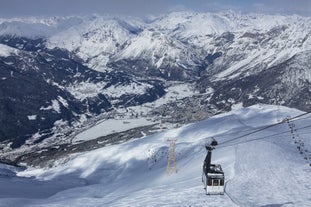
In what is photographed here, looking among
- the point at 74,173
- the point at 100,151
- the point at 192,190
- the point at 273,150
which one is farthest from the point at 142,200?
the point at 100,151

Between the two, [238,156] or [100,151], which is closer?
[238,156]

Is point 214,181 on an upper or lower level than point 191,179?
lower

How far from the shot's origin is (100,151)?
589 ft

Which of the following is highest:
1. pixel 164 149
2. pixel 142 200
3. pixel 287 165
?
pixel 164 149

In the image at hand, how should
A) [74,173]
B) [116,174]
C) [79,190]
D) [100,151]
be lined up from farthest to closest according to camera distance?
[100,151] → [74,173] → [116,174] → [79,190]

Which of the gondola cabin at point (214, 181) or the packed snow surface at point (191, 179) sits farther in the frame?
the packed snow surface at point (191, 179)

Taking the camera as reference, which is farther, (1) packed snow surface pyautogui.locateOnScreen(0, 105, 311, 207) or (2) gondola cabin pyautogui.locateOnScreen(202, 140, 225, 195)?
(1) packed snow surface pyautogui.locateOnScreen(0, 105, 311, 207)

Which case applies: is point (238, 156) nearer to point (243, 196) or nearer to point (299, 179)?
point (299, 179)

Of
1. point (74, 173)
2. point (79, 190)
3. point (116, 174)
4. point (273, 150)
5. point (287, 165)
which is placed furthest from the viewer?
point (74, 173)

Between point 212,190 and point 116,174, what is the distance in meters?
95.0

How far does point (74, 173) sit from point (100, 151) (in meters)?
22.0

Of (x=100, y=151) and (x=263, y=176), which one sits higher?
→ (x=100, y=151)

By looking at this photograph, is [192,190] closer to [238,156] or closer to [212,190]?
[212,190]

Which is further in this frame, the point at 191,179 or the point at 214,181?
the point at 191,179
